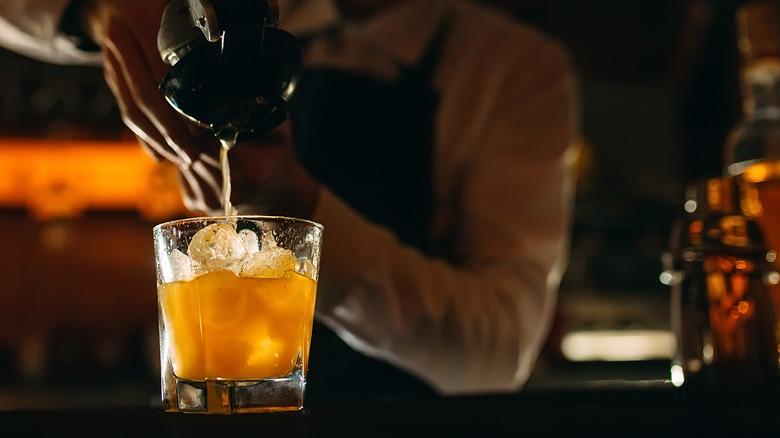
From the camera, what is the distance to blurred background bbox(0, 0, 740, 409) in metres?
3.87

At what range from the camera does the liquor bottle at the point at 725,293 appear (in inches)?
31.7

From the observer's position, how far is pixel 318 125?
1.70 m

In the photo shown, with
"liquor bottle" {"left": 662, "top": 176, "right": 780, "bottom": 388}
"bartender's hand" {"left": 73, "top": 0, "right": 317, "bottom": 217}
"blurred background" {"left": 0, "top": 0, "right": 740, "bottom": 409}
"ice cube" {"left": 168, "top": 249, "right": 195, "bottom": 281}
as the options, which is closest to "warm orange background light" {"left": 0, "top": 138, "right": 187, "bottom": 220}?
"blurred background" {"left": 0, "top": 0, "right": 740, "bottom": 409}

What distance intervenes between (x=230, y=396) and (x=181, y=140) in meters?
0.31

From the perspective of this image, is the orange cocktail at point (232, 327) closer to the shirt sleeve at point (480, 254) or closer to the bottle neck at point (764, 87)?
the shirt sleeve at point (480, 254)

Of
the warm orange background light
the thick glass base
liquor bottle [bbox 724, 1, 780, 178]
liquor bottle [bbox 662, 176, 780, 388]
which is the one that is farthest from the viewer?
the warm orange background light

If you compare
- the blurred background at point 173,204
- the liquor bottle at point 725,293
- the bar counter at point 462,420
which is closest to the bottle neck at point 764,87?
the liquor bottle at point 725,293

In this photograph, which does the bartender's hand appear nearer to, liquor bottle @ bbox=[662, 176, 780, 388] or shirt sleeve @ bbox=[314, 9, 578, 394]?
shirt sleeve @ bbox=[314, 9, 578, 394]

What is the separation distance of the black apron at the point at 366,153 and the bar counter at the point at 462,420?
97 centimetres

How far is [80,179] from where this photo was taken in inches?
165

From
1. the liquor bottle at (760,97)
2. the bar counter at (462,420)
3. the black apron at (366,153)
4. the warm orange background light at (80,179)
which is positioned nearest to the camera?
the bar counter at (462,420)

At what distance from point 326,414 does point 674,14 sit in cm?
374

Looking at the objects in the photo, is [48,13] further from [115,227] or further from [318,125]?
[115,227]

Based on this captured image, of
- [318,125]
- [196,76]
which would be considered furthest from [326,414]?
[318,125]
